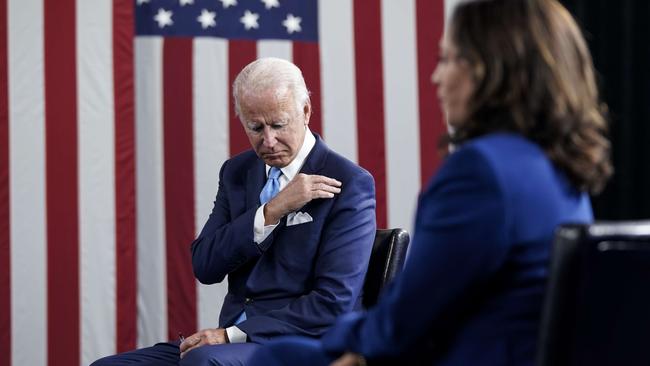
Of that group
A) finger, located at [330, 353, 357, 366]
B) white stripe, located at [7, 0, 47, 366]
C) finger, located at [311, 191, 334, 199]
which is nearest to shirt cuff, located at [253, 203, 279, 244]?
finger, located at [311, 191, 334, 199]

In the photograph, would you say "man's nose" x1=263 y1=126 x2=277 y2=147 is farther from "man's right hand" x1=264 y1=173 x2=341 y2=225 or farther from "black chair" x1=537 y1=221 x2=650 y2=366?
"black chair" x1=537 y1=221 x2=650 y2=366

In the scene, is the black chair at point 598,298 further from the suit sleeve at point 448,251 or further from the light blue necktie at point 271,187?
the light blue necktie at point 271,187

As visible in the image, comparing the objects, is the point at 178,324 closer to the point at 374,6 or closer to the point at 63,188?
the point at 63,188

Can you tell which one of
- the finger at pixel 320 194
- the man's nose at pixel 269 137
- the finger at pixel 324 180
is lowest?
the finger at pixel 320 194

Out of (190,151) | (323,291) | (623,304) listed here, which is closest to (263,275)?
(323,291)

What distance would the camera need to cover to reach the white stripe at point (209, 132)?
15.3 feet

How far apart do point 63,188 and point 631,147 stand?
2.82m

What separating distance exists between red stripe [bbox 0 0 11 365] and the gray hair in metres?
2.09

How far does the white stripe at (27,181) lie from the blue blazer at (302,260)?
200 centimetres

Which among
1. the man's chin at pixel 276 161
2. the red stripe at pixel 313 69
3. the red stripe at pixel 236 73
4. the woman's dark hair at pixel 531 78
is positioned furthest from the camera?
the red stripe at pixel 313 69

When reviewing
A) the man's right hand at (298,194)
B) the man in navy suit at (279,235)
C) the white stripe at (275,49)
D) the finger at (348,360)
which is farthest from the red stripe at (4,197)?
the finger at (348,360)

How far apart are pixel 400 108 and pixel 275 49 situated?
706 mm

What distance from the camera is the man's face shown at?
2.73m

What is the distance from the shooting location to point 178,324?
467 cm
